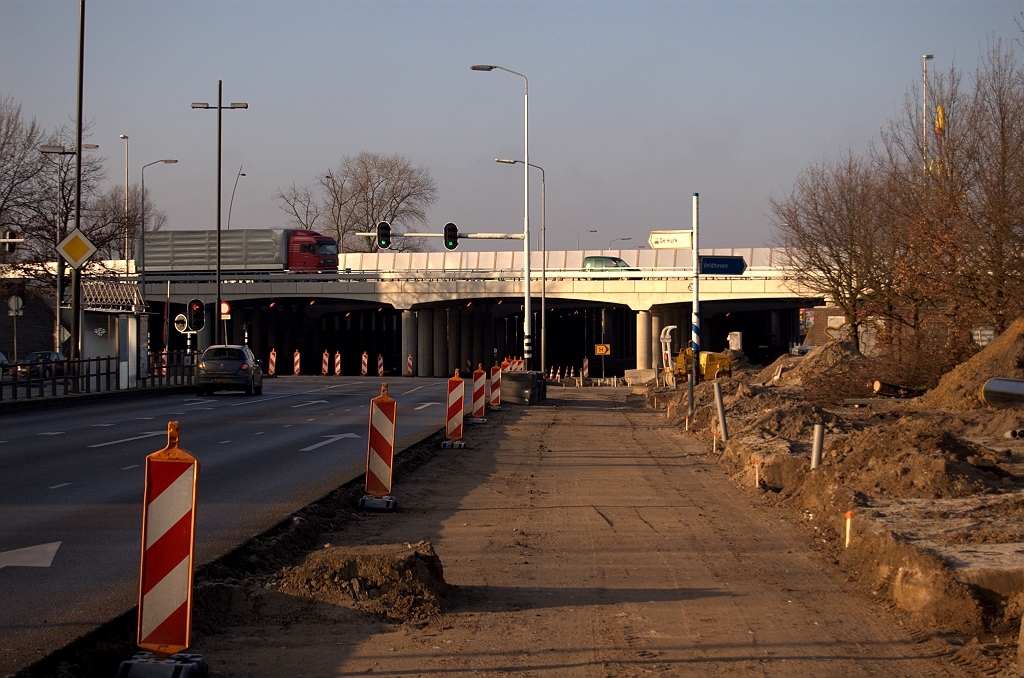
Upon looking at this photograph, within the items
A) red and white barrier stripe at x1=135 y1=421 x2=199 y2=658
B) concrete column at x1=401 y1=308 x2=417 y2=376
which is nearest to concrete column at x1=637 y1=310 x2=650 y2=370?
concrete column at x1=401 y1=308 x2=417 y2=376

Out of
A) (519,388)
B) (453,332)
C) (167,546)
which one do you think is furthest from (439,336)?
(167,546)

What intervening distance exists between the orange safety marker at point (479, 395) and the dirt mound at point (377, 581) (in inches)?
587

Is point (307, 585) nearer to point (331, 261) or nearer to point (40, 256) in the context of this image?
point (40, 256)

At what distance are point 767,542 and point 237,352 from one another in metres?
25.2

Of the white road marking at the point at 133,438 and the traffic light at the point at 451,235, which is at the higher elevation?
the traffic light at the point at 451,235

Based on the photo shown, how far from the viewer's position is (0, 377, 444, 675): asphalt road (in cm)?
643

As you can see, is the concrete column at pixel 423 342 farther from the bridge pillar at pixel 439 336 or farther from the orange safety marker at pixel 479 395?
the orange safety marker at pixel 479 395

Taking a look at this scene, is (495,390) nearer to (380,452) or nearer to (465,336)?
(380,452)

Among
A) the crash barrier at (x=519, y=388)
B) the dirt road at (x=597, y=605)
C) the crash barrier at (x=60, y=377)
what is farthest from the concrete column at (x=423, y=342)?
the dirt road at (x=597, y=605)

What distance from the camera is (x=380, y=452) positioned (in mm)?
10688

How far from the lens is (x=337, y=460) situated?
1450cm

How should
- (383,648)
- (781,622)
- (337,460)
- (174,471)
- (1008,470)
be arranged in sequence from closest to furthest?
(174,471) → (383,648) → (781,622) → (1008,470) → (337,460)

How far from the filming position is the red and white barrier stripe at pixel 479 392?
22.0 meters

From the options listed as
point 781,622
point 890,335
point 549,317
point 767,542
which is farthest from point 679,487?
point 549,317
